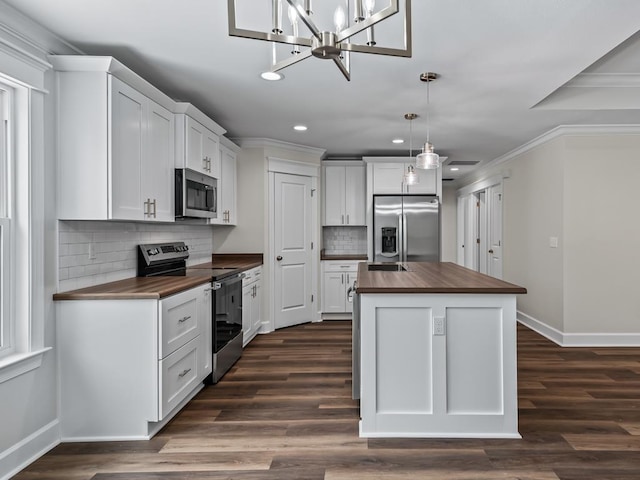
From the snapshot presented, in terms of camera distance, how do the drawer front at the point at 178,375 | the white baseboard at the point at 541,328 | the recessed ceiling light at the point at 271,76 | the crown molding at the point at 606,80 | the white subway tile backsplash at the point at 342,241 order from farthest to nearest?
the white subway tile backsplash at the point at 342,241
the white baseboard at the point at 541,328
the crown molding at the point at 606,80
the recessed ceiling light at the point at 271,76
the drawer front at the point at 178,375

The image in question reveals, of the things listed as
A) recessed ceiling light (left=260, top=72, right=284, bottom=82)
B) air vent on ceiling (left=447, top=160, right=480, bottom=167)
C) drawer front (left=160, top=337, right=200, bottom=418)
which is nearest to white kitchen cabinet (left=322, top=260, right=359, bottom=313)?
air vent on ceiling (left=447, top=160, right=480, bottom=167)

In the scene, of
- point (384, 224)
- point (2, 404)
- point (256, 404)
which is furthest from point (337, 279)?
point (2, 404)

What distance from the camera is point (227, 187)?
459cm

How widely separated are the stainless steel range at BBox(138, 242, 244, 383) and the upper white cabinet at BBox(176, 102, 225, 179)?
0.75 meters

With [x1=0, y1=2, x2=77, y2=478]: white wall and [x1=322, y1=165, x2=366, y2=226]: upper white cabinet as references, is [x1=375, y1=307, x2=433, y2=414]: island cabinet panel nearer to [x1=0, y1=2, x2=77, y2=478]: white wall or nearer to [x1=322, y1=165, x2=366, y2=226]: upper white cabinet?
[x1=0, y1=2, x2=77, y2=478]: white wall

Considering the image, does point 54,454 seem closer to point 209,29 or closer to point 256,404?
point 256,404

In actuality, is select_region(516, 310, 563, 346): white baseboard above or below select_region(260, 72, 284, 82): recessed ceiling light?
below

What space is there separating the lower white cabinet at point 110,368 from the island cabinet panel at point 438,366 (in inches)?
48.7

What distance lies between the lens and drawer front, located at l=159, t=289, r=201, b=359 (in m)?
2.43

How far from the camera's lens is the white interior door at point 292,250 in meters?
5.09

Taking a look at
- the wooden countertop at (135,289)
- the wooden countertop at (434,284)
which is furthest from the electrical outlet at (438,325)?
the wooden countertop at (135,289)

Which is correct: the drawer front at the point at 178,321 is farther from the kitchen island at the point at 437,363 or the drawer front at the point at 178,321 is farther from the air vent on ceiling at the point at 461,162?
the air vent on ceiling at the point at 461,162

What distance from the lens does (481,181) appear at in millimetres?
6906

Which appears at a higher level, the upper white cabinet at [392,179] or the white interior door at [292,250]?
the upper white cabinet at [392,179]
